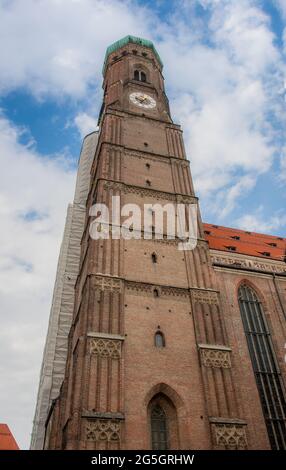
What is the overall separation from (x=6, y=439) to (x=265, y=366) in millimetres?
18293

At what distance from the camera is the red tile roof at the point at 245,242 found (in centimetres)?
2480

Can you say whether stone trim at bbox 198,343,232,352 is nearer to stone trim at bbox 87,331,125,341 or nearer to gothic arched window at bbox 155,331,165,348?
gothic arched window at bbox 155,331,165,348

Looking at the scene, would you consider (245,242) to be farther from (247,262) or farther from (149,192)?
(149,192)

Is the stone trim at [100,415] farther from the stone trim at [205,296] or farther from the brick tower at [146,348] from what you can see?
the stone trim at [205,296]

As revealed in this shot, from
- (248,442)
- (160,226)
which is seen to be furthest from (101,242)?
(248,442)

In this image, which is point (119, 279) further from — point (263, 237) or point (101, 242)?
point (263, 237)

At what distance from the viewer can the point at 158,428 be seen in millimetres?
15055

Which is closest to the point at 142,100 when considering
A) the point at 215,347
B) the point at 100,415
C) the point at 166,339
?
the point at 166,339

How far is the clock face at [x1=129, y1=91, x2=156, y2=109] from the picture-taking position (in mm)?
30016

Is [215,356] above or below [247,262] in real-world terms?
below

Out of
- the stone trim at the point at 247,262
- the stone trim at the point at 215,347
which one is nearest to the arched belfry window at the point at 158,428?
the stone trim at the point at 215,347

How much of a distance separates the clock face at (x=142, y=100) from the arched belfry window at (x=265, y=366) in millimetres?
15032

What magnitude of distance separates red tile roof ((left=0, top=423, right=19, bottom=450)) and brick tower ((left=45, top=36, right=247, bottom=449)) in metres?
9.52

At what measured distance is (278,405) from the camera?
17.2 metres
